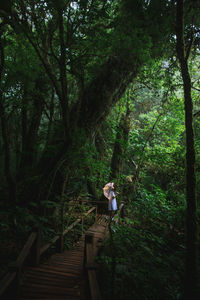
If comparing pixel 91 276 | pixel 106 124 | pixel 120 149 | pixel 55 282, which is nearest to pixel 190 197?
Result: pixel 91 276

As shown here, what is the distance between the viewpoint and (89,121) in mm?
6445

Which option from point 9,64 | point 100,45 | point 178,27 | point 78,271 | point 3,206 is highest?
point 9,64

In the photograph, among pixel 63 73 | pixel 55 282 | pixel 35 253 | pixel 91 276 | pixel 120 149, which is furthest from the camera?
pixel 120 149

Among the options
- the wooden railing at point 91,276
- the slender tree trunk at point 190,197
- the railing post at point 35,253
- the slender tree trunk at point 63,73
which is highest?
the slender tree trunk at point 63,73

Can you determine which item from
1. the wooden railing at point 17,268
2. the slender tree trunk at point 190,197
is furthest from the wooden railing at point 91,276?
the slender tree trunk at point 190,197

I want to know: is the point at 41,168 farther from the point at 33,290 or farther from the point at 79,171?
the point at 33,290

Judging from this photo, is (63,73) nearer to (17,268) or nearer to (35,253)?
(17,268)

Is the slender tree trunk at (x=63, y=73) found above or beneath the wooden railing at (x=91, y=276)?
above

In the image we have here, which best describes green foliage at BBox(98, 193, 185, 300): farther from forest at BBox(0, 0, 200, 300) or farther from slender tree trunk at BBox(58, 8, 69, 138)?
slender tree trunk at BBox(58, 8, 69, 138)

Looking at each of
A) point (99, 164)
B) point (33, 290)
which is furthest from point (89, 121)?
point (33, 290)

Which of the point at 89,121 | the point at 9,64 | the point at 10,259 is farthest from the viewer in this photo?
the point at 89,121

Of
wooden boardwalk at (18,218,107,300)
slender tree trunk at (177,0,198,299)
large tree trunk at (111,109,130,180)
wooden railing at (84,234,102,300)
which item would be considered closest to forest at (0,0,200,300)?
slender tree trunk at (177,0,198,299)

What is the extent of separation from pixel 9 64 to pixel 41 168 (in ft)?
12.1

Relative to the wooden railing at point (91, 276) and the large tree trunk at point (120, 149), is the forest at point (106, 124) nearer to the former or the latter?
the wooden railing at point (91, 276)
